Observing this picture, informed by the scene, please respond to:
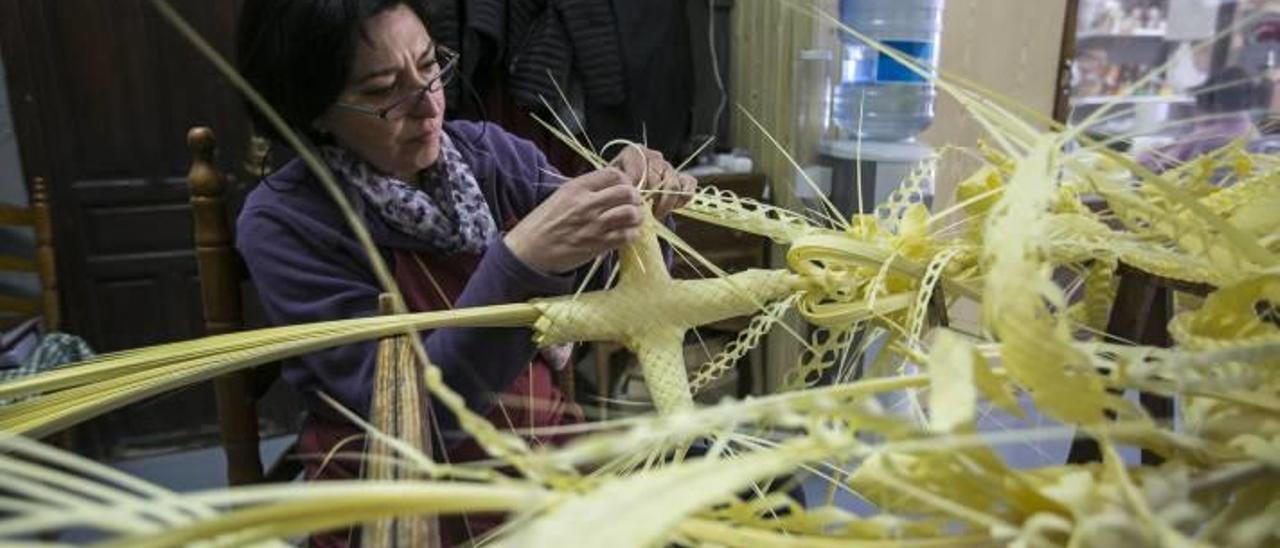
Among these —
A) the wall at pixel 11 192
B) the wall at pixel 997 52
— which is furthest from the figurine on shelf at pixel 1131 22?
the wall at pixel 11 192

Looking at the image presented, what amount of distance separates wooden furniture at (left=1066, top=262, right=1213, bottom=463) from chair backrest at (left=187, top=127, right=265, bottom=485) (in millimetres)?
871

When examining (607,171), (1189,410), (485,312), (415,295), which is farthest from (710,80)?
(1189,410)

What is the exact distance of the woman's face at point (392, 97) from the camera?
759mm

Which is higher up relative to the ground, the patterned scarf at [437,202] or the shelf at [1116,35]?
the shelf at [1116,35]

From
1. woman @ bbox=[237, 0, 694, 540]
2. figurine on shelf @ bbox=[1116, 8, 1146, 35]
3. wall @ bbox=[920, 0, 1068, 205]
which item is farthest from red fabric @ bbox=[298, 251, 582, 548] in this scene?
figurine on shelf @ bbox=[1116, 8, 1146, 35]

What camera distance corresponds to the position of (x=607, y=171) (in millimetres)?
586

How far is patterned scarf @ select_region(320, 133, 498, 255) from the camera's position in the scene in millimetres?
834

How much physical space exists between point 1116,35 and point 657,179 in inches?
102

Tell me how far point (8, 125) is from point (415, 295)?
170 cm

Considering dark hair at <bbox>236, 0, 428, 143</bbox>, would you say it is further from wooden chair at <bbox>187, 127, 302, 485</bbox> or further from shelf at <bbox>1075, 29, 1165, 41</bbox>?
shelf at <bbox>1075, 29, 1165, 41</bbox>

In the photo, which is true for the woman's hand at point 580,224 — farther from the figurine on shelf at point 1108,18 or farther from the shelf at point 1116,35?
the figurine on shelf at point 1108,18

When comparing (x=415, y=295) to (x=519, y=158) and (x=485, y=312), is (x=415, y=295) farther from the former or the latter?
(x=485, y=312)

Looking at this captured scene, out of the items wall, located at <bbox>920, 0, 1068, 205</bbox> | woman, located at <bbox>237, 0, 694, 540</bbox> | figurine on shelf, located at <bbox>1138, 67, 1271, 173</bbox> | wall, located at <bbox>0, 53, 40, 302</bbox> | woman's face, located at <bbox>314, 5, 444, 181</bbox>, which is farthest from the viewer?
wall, located at <bbox>920, 0, 1068, 205</bbox>

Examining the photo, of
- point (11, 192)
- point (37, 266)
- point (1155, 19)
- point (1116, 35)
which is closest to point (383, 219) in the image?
point (37, 266)
